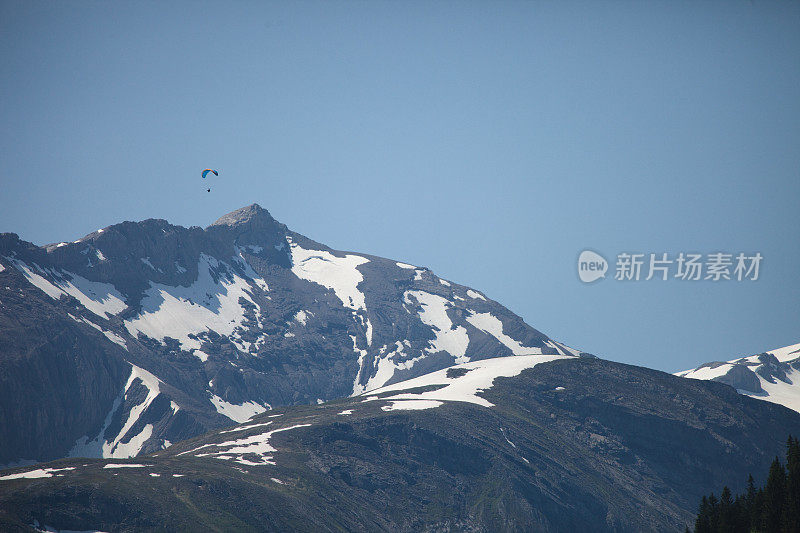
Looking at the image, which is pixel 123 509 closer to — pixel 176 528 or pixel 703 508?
pixel 176 528

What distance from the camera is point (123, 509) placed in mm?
194125

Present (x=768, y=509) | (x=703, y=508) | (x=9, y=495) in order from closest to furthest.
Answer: (x=768, y=509) < (x=703, y=508) < (x=9, y=495)

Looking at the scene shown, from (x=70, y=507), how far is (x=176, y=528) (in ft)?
72.5

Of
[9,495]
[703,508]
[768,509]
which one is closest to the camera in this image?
[768,509]

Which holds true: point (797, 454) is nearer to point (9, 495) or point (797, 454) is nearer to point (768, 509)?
point (768, 509)

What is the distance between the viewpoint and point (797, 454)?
140750 mm

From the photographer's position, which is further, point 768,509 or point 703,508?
point 703,508

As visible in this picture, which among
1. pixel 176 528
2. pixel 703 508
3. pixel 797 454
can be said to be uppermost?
pixel 797 454

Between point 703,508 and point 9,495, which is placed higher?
point 703,508

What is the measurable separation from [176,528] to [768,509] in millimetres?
118656

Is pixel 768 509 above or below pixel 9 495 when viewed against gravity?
above

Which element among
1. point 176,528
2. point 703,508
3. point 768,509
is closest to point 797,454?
point 768,509

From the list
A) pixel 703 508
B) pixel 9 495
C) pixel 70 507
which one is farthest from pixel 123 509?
pixel 703 508

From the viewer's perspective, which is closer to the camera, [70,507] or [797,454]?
[797,454]
